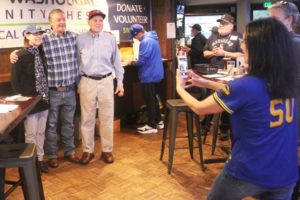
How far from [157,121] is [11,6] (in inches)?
92.1

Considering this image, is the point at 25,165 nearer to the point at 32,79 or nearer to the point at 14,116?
the point at 14,116

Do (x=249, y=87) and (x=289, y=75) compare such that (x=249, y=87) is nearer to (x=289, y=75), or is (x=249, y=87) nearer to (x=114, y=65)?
(x=289, y=75)

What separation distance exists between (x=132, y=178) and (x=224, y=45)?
1.85 m

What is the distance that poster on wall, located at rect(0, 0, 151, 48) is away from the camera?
3.61m

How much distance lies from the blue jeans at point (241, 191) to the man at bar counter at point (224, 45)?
2540mm

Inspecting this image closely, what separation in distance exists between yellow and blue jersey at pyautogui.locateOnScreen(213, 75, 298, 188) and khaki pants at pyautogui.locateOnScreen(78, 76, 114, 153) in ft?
7.06

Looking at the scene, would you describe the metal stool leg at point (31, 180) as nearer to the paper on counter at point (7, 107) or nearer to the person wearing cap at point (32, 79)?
the paper on counter at point (7, 107)

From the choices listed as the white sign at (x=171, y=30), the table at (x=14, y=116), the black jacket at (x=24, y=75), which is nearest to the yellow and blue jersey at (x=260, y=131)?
the table at (x=14, y=116)

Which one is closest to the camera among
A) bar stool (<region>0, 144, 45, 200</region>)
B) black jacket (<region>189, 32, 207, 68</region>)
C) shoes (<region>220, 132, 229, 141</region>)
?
bar stool (<region>0, 144, 45, 200</region>)

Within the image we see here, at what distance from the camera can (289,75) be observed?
56.0 inches

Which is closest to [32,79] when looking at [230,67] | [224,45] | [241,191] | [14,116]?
[14,116]

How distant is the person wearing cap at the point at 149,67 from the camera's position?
4609 millimetres

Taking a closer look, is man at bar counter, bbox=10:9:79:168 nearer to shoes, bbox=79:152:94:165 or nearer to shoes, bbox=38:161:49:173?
shoes, bbox=38:161:49:173

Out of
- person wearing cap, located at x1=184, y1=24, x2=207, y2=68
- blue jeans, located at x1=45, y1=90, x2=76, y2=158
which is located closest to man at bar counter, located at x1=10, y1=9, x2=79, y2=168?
blue jeans, located at x1=45, y1=90, x2=76, y2=158
